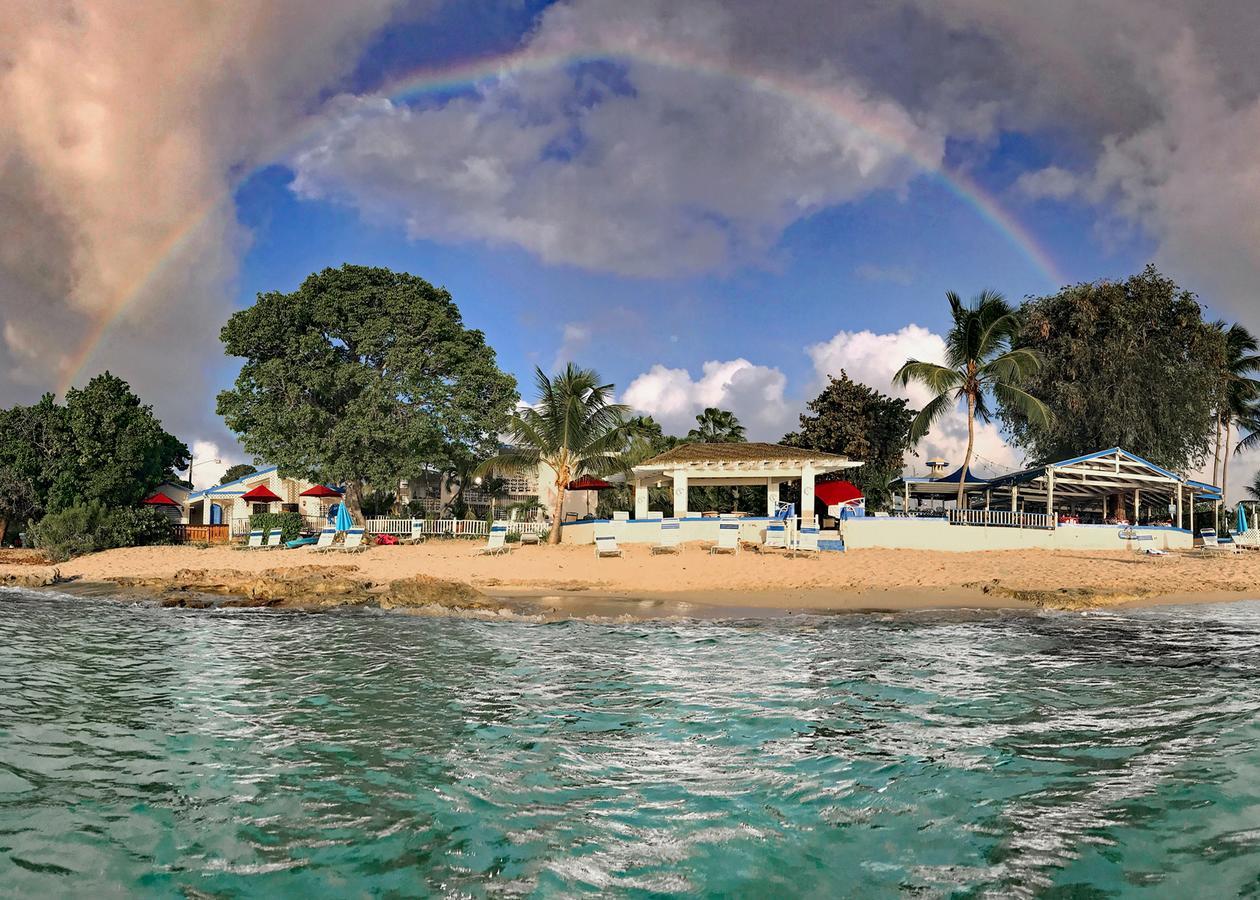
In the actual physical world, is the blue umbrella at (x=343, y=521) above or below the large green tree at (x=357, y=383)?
below

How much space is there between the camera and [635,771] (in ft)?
19.6

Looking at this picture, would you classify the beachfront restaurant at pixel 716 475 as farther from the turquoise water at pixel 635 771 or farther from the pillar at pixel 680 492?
the turquoise water at pixel 635 771

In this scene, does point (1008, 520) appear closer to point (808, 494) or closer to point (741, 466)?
point (808, 494)

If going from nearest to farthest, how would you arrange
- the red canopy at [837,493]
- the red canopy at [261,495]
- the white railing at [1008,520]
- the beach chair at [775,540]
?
1. the beach chair at [775,540]
2. the white railing at [1008,520]
3. the red canopy at [837,493]
4. the red canopy at [261,495]

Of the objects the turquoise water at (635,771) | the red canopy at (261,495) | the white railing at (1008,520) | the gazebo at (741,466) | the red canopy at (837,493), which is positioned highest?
the gazebo at (741,466)

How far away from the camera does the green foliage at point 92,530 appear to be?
2756cm

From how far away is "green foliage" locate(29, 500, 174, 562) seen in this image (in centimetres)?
→ 2756

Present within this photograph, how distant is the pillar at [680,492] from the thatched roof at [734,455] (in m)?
0.50

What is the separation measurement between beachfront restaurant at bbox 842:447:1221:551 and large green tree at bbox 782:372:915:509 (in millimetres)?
1206

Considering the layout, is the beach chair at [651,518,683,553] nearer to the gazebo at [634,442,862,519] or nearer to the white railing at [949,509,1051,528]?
the gazebo at [634,442,862,519]

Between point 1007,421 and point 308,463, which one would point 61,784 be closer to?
point 308,463

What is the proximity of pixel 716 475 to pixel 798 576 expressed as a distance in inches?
369

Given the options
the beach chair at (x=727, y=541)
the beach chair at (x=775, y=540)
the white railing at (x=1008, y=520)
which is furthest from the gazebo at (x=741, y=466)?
the beach chair at (x=727, y=541)

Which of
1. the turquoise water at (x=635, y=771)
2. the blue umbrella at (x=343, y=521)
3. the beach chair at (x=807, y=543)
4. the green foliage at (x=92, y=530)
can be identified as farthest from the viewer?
the blue umbrella at (x=343, y=521)
